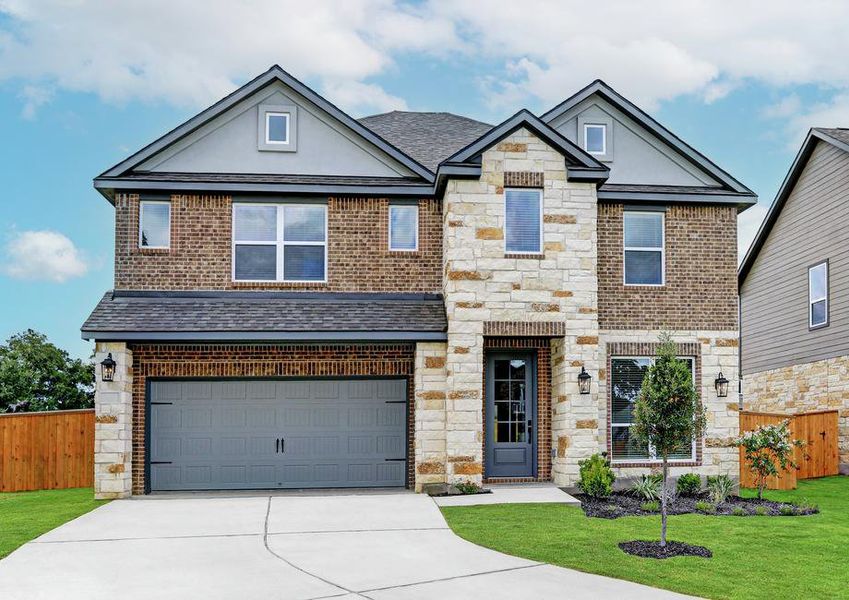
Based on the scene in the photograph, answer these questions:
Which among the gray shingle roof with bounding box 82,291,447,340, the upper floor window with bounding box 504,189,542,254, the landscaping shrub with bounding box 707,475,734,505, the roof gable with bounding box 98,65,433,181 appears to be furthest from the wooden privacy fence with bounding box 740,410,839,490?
the roof gable with bounding box 98,65,433,181

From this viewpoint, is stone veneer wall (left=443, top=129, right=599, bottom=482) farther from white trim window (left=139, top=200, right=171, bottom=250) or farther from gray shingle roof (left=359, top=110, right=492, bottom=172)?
white trim window (left=139, top=200, right=171, bottom=250)

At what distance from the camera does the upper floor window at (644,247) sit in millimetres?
17578

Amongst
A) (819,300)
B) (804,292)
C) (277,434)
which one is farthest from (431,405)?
(804,292)

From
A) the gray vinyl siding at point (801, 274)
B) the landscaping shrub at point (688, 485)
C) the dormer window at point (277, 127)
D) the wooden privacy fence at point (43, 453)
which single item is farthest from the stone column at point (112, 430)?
the gray vinyl siding at point (801, 274)

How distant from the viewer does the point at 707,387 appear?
1731cm

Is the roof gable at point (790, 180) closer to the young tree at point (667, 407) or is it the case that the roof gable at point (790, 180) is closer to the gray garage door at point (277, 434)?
the gray garage door at point (277, 434)

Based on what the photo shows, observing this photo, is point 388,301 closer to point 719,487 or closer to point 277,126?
point 277,126

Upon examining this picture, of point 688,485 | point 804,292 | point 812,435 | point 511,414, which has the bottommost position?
point 688,485

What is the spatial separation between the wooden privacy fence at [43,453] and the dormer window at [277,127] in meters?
7.38

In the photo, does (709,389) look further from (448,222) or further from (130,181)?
(130,181)

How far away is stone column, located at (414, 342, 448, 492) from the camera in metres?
16.1

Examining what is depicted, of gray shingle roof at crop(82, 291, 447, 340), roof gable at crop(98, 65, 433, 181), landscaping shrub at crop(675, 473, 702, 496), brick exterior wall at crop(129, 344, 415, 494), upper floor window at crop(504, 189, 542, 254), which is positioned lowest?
landscaping shrub at crop(675, 473, 702, 496)

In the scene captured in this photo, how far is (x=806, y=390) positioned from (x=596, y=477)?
1033 cm

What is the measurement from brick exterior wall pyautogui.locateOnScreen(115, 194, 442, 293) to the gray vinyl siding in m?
10.4
